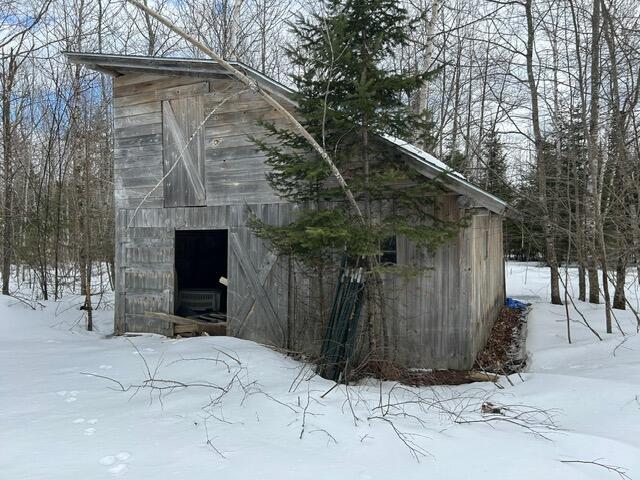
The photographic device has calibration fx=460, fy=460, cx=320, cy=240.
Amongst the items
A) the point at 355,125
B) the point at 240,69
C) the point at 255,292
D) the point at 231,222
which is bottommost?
the point at 255,292

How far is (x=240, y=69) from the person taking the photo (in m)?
6.93

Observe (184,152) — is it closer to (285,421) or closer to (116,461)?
(285,421)

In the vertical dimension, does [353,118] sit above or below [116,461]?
above

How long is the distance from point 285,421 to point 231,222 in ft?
14.7

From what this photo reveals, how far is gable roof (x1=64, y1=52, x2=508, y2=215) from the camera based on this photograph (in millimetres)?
5875

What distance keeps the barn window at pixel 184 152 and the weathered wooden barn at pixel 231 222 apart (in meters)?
0.02

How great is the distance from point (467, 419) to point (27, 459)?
348 centimetres

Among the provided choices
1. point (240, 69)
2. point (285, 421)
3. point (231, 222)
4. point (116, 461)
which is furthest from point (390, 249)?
point (116, 461)

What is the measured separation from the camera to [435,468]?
315 centimetres

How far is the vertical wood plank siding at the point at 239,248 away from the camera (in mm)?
6688

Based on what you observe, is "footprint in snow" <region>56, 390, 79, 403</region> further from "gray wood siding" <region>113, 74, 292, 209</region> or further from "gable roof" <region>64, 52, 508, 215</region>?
"gable roof" <region>64, 52, 508, 215</region>

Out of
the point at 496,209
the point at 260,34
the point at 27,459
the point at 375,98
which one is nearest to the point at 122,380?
the point at 27,459

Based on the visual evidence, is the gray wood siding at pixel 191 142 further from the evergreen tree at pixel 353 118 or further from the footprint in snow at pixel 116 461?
the footprint in snow at pixel 116 461

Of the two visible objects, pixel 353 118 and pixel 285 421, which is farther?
pixel 353 118
